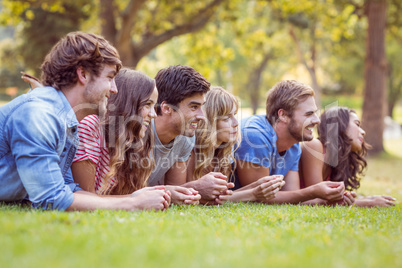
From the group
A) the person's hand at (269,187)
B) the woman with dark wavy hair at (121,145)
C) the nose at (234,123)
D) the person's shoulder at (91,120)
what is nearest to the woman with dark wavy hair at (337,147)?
the nose at (234,123)

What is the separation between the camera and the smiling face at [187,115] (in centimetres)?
543

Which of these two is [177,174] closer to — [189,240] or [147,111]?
[147,111]

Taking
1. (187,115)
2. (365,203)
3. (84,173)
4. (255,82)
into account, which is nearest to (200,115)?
(187,115)

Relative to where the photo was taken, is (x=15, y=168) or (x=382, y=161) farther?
(x=382, y=161)

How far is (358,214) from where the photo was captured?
184 inches

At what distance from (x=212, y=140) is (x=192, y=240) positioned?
3001 millimetres

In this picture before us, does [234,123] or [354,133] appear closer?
[234,123]

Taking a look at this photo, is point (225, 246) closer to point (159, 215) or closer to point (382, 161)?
point (159, 215)

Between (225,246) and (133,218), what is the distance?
1013mm

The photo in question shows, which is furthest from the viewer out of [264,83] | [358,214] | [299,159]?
[264,83]

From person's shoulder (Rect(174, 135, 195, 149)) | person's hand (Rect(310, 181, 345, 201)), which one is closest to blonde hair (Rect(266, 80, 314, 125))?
person's hand (Rect(310, 181, 345, 201))

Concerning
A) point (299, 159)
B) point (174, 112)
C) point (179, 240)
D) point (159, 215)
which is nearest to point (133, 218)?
point (159, 215)

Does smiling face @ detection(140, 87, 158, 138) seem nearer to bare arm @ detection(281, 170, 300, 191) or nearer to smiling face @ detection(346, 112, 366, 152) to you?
bare arm @ detection(281, 170, 300, 191)

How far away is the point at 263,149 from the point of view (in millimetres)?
5918
